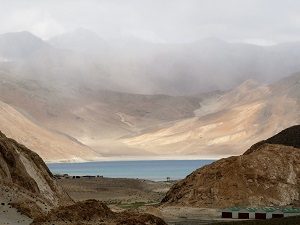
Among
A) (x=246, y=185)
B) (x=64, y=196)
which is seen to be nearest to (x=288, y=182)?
(x=246, y=185)

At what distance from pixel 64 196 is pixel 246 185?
18421mm

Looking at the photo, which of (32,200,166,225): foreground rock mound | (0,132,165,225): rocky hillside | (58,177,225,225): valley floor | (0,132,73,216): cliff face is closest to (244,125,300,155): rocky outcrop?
(58,177,225,225): valley floor

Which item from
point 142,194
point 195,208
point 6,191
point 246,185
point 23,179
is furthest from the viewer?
point 142,194

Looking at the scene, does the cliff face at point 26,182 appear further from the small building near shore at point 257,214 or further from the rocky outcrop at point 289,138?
the rocky outcrop at point 289,138

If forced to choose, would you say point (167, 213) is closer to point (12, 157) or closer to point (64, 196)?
point (64, 196)

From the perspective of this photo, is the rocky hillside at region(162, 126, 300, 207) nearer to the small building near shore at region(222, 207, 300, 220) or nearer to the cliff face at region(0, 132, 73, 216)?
the small building near shore at region(222, 207, 300, 220)

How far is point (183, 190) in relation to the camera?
219ft

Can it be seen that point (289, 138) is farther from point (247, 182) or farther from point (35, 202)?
point (35, 202)

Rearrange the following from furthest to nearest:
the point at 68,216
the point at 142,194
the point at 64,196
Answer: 1. the point at 142,194
2. the point at 64,196
3. the point at 68,216

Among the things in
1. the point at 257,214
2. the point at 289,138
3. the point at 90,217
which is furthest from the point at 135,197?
the point at 90,217

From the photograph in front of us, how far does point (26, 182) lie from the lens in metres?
46.2

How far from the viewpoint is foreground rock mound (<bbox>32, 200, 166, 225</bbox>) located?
105ft

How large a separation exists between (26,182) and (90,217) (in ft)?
45.6

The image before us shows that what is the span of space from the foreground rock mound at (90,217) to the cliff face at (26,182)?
11.0 feet
